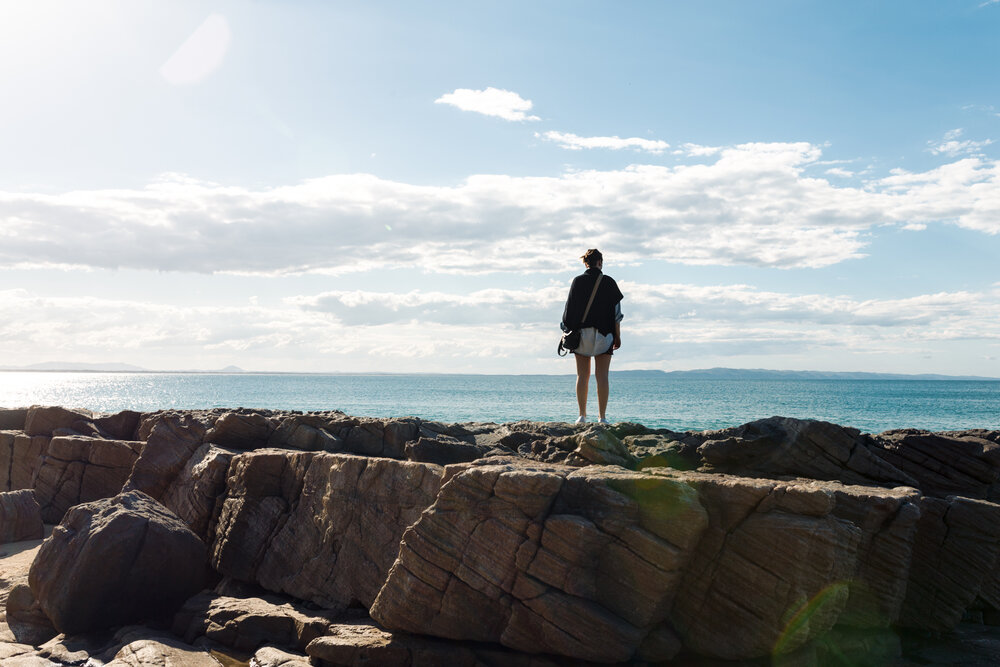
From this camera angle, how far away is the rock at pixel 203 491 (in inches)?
411

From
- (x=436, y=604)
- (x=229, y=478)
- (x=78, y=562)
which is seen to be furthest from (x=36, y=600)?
(x=436, y=604)

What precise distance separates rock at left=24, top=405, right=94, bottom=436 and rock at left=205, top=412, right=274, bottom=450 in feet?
19.6

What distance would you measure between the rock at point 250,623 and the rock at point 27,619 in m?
1.61

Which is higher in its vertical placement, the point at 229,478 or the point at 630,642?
the point at 229,478

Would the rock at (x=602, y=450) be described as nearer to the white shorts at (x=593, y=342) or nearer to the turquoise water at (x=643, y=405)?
the white shorts at (x=593, y=342)

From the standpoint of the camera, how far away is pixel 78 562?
8.66 meters

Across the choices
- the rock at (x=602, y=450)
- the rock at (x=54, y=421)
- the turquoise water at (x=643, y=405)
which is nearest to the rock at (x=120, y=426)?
the rock at (x=54, y=421)

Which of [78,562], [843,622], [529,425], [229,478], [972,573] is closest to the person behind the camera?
[843,622]

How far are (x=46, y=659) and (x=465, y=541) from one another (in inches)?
190

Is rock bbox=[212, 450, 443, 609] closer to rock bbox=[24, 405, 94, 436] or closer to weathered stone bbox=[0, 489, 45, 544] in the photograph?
weathered stone bbox=[0, 489, 45, 544]

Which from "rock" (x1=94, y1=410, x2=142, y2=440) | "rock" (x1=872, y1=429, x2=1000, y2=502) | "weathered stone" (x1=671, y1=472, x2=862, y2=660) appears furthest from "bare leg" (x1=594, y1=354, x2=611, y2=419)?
"rock" (x1=94, y1=410, x2=142, y2=440)

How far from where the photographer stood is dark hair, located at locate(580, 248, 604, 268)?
1159 centimetres

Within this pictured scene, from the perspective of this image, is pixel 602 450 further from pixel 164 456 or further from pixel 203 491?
pixel 164 456

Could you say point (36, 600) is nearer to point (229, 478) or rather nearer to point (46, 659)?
point (46, 659)
